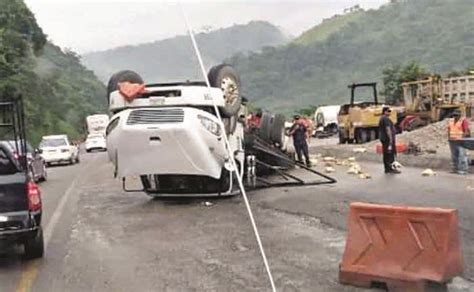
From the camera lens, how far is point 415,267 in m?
7.37

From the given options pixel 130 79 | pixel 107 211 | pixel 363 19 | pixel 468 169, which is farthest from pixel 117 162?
pixel 363 19

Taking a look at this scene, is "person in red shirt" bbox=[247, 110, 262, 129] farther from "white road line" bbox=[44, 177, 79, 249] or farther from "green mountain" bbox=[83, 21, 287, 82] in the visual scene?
"white road line" bbox=[44, 177, 79, 249]

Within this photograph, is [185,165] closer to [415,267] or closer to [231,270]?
[231,270]

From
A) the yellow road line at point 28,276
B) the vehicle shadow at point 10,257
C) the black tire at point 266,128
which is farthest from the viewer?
the black tire at point 266,128

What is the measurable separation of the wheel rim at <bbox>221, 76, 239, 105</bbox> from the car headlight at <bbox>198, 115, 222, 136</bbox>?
115 centimetres

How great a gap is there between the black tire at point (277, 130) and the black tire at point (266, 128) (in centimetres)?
13

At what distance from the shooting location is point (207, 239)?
11.0m

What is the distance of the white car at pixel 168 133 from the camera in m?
14.0

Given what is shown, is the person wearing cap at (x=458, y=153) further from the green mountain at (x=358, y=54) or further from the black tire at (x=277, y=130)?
the green mountain at (x=358, y=54)

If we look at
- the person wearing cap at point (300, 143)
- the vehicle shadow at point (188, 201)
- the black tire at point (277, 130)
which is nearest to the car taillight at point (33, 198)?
the vehicle shadow at point (188, 201)

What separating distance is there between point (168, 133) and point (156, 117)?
54 centimetres

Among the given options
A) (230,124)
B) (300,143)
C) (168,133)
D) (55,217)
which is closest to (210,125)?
(168,133)

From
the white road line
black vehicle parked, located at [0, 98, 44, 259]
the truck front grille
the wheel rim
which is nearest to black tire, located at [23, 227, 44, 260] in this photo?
black vehicle parked, located at [0, 98, 44, 259]

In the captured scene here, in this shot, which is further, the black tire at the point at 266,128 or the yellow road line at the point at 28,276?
the black tire at the point at 266,128
